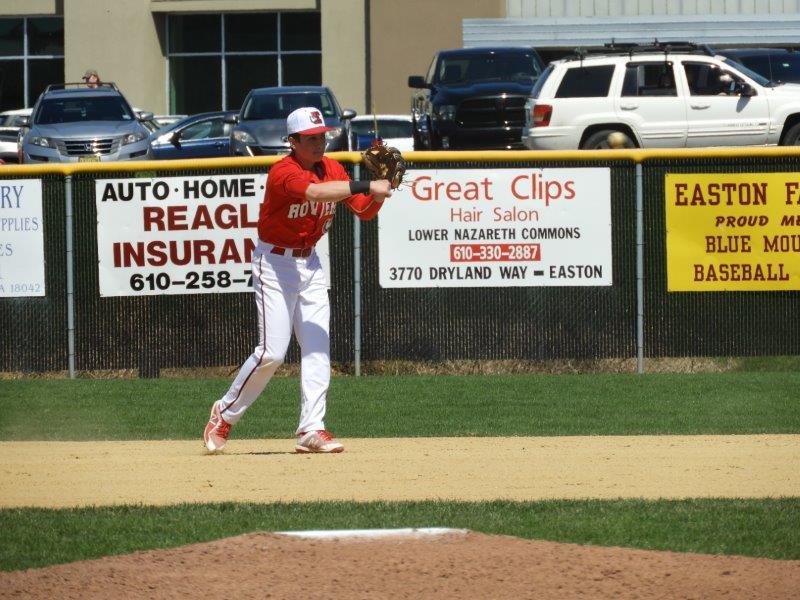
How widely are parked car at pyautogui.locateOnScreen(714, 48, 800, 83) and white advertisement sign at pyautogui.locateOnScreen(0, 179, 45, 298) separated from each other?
42.4ft

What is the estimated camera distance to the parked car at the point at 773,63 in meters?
23.0

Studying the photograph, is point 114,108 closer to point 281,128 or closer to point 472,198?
point 281,128

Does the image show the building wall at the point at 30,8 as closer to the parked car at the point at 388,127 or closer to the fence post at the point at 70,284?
the parked car at the point at 388,127

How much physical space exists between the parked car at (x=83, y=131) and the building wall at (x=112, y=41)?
15.4m

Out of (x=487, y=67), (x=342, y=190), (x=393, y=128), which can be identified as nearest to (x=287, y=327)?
(x=342, y=190)

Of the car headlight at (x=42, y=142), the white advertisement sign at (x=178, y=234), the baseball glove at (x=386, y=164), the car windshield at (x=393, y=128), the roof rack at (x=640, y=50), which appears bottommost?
the white advertisement sign at (x=178, y=234)

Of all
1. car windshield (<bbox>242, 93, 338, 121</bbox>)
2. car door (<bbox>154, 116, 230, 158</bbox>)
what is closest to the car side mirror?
car windshield (<bbox>242, 93, 338, 121</bbox>)

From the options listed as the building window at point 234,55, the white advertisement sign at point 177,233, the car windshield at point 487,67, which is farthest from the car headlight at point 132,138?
the building window at point 234,55

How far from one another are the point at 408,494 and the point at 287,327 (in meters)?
1.64

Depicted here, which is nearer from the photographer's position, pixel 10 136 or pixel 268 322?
pixel 268 322

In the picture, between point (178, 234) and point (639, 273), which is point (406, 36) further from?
point (639, 273)

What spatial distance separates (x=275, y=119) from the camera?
76.0 ft

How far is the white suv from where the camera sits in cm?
1961

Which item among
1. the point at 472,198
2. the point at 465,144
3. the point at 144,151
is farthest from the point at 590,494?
the point at 144,151
